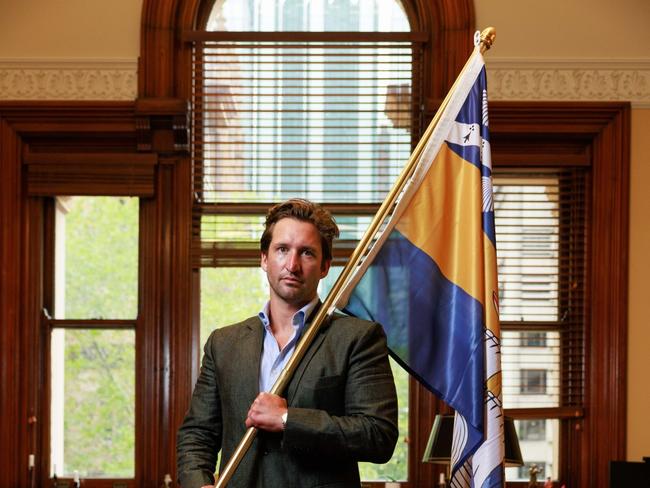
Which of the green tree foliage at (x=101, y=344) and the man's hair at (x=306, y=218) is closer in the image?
the man's hair at (x=306, y=218)

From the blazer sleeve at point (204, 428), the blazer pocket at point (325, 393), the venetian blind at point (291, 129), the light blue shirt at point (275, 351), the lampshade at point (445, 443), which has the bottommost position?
the lampshade at point (445, 443)

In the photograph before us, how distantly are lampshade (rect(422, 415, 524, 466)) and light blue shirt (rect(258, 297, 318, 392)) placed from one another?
8.32ft

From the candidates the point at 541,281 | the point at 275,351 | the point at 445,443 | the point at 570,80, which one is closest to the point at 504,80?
the point at 570,80

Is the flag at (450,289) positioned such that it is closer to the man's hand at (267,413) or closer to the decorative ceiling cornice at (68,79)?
the man's hand at (267,413)

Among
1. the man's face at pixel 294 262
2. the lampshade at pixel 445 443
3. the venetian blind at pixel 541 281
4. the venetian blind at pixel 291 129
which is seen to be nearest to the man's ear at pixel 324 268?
the man's face at pixel 294 262

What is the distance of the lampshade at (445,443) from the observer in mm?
5328

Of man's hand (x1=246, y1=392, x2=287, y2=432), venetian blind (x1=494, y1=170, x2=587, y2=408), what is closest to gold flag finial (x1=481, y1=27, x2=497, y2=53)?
man's hand (x1=246, y1=392, x2=287, y2=432)

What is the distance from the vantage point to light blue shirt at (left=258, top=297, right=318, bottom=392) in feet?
9.67

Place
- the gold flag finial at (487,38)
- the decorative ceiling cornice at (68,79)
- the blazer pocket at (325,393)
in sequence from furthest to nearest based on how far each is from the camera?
the decorative ceiling cornice at (68,79) → the gold flag finial at (487,38) → the blazer pocket at (325,393)

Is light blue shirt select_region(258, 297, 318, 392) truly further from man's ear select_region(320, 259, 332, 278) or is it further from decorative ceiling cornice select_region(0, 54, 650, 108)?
decorative ceiling cornice select_region(0, 54, 650, 108)

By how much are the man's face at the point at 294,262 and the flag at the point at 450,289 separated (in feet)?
1.19

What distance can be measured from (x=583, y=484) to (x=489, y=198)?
281 centimetres

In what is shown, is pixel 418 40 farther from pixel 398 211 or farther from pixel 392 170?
pixel 398 211

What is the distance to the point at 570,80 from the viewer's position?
19.6ft
